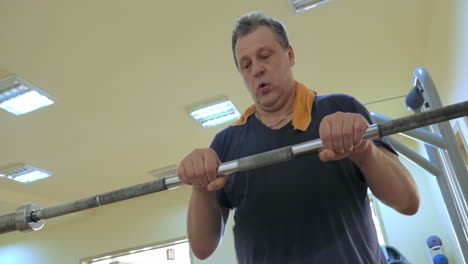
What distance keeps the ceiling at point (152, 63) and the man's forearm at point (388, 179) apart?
2.03 m

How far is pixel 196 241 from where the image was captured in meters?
0.98

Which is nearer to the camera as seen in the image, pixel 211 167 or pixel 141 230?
pixel 211 167

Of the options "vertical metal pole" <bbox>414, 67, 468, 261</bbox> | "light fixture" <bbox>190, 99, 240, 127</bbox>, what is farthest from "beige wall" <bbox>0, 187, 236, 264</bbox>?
"vertical metal pole" <bbox>414, 67, 468, 261</bbox>

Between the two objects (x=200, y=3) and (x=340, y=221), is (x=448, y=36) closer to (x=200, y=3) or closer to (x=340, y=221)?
(x=200, y=3)

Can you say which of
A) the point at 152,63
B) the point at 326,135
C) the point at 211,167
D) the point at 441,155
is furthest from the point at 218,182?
the point at 152,63

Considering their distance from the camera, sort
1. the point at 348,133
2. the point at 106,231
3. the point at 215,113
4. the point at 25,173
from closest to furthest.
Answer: the point at 348,133 → the point at 215,113 → the point at 25,173 → the point at 106,231

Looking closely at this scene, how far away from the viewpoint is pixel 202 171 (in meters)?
0.83

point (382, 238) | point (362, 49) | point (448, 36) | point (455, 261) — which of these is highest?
point (362, 49)

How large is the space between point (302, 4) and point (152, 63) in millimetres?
1241

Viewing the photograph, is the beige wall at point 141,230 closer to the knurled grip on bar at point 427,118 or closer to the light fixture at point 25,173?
the light fixture at point 25,173

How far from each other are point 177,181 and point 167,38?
213cm

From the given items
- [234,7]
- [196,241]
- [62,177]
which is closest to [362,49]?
[234,7]

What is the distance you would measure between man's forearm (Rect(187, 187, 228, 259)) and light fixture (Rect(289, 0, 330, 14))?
202 cm

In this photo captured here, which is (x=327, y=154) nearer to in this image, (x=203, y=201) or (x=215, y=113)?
(x=203, y=201)
